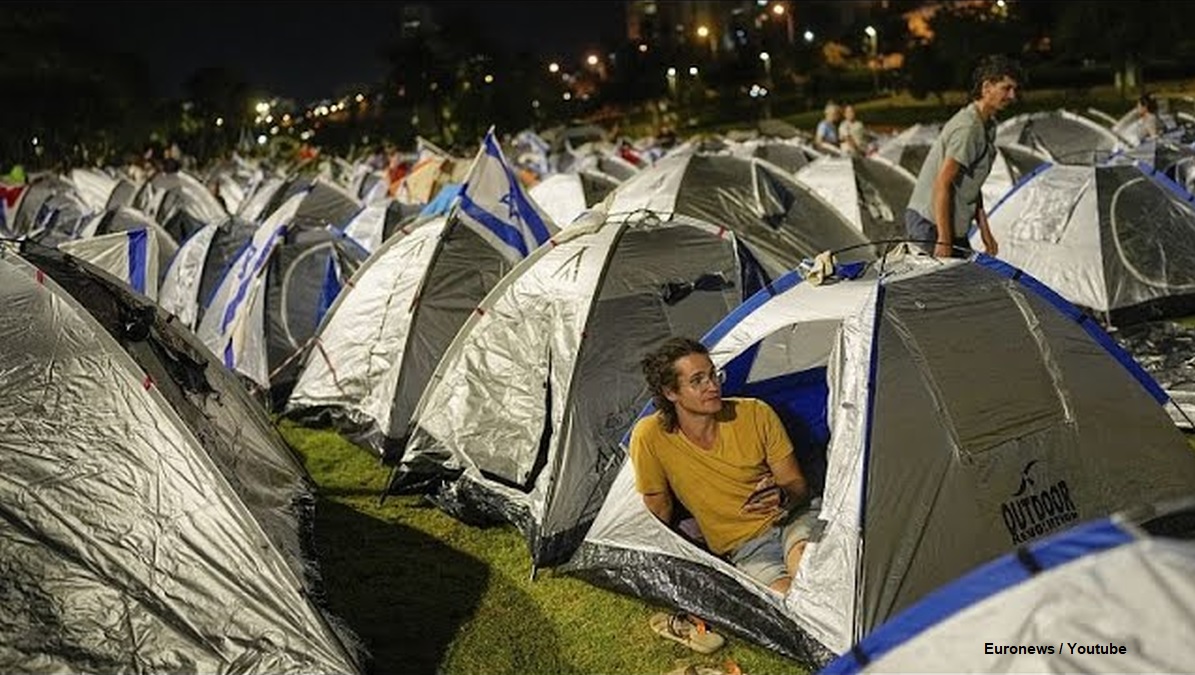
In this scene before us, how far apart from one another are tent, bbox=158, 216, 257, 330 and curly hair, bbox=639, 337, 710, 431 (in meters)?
7.10

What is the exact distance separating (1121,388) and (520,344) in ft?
10.7

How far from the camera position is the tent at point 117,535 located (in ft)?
13.1

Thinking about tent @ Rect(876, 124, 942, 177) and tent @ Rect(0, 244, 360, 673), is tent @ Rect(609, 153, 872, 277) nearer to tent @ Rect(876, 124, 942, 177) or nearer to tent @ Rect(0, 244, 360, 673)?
tent @ Rect(876, 124, 942, 177)

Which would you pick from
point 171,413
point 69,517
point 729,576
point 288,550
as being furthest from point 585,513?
point 69,517

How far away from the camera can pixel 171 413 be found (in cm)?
457

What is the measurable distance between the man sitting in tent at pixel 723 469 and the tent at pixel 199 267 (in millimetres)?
7085

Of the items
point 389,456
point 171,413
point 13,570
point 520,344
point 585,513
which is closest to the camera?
point 13,570

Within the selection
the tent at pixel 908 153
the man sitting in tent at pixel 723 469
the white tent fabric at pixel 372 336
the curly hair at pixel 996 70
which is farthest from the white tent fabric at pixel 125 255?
the tent at pixel 908 153

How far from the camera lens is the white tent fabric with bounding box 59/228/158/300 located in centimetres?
952

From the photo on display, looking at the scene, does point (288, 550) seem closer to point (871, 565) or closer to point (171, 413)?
point (171, 413)

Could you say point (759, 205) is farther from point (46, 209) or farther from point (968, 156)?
point (46, 209)

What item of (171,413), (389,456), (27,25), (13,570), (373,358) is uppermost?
(27,25)

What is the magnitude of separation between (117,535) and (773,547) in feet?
9.12

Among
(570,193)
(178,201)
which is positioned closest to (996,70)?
(570,193)
